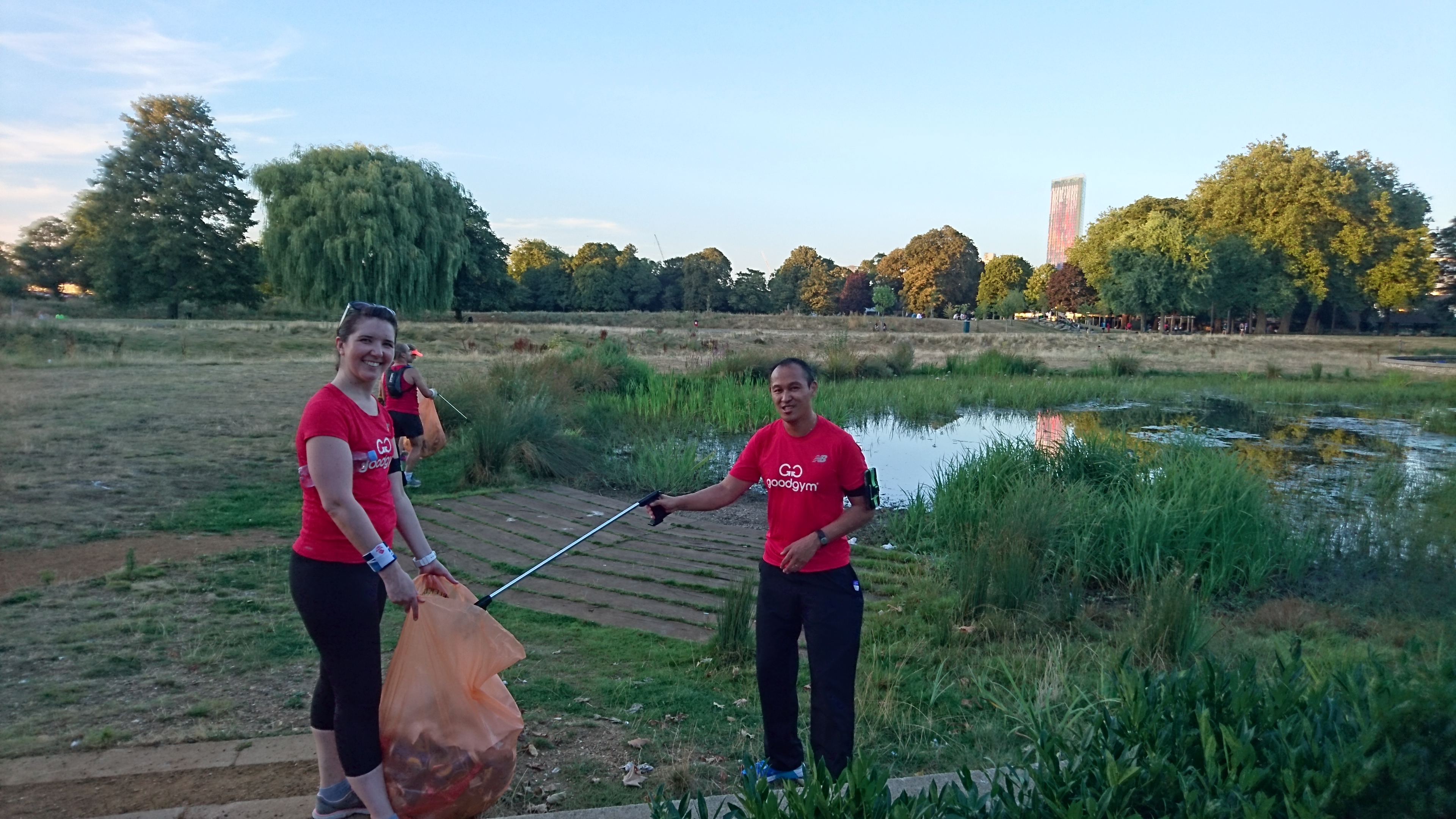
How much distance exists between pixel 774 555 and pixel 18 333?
27.3 m

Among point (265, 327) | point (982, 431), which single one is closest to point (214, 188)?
point (265, 327)

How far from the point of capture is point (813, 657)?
3314 mm

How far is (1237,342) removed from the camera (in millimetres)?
39469

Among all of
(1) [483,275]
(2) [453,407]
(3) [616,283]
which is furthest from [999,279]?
(2) [453,407]

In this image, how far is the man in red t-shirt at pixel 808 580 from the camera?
10.7ft

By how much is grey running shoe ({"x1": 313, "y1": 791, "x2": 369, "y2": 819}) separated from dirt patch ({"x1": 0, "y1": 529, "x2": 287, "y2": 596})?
387 centimetres

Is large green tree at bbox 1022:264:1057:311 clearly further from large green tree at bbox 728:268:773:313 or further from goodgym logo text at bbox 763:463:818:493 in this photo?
goodgym logo text at bbox 763:463:818:493

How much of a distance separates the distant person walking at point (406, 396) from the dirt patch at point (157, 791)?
5.08 metres

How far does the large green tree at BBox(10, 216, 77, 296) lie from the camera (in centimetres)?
5031

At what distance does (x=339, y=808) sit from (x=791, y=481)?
1874 millimetres

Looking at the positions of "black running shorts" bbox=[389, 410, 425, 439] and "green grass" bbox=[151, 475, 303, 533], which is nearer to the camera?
"green grass" bbox=[151, 475, 303, 533]

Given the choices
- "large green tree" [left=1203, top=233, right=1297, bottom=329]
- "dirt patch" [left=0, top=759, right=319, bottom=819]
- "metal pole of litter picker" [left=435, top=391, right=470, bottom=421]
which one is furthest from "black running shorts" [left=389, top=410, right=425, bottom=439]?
"large green tree" [left=1203, top=233, right=1297, bottom=329]

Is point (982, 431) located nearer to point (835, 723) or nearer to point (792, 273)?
point (835, 723)

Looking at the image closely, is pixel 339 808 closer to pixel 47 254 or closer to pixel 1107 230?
pixel 47 254
